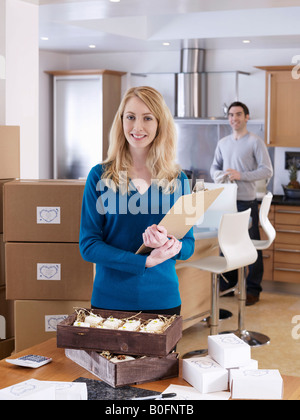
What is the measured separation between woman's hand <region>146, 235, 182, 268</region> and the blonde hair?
0.84 feet

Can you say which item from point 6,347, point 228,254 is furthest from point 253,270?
point 6,347

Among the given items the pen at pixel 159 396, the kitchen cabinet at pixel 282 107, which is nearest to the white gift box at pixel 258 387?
→ the pen at pixel 159 396

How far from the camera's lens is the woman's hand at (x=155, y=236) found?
1908 mm

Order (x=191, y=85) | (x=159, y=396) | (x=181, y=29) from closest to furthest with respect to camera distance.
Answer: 1. (x=159, y=396)
2. (x=181, y=29)
3. (x=191, y=85)

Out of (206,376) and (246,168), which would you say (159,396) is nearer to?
(206,376)

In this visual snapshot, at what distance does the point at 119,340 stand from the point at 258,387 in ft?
1.29

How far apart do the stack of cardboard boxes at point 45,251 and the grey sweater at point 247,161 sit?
296cm

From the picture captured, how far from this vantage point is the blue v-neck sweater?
7.04 ft

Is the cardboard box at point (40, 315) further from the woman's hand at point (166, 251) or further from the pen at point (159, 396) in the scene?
the pen at point (159, 396)

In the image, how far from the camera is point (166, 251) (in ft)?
6.61

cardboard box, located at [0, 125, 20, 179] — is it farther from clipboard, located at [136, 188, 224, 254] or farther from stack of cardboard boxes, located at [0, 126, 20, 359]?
clipboard, located at [136, 188, 224, 254]

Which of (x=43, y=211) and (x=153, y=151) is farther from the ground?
(x=153, y=151)

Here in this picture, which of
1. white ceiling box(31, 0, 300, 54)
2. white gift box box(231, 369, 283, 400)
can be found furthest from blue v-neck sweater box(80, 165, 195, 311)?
white ceiling box(31, 0, 300, 54)

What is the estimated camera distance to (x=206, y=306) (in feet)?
15.6
